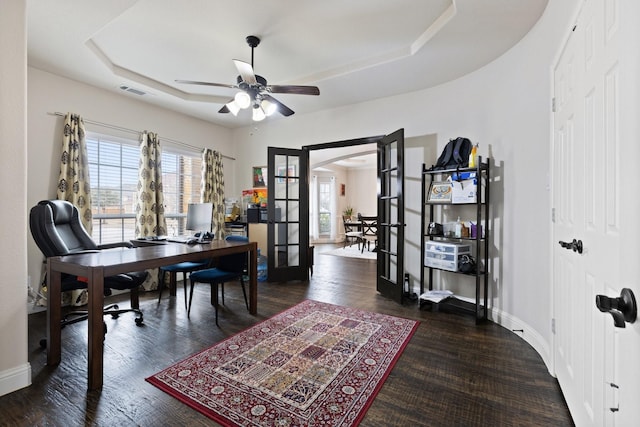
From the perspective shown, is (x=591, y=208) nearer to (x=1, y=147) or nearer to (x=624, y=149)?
(x=624, y=149)

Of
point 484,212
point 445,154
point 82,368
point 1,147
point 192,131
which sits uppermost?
point 192,131

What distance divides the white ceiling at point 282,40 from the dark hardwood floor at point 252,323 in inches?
109

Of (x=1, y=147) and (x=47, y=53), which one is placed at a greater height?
(x=47, y=53)

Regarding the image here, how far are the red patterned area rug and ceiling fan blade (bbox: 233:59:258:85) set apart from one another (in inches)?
92.4

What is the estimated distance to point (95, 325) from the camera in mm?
1970

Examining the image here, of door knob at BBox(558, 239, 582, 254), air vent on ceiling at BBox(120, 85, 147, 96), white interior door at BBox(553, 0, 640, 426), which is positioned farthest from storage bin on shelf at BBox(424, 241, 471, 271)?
air vent on ceiling at BBox(120, 85, 147, 96)

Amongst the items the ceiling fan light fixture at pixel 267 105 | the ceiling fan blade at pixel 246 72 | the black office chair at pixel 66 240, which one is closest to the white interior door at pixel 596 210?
the ceiling fan blade at pixel 246 72

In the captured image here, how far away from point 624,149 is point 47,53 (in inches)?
179

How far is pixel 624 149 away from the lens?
82 centimetres

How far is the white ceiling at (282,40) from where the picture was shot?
2.48 m

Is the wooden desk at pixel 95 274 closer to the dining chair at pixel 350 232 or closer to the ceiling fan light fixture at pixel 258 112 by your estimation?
the ceiling fan light fixture at pixel 258 112

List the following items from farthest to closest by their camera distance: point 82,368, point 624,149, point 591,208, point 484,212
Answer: point 484,212, point 82,368, point 591,208, point 624,149

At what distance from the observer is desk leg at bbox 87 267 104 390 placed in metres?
1.95

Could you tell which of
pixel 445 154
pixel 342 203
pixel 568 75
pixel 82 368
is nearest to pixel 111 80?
pixel 82 368
